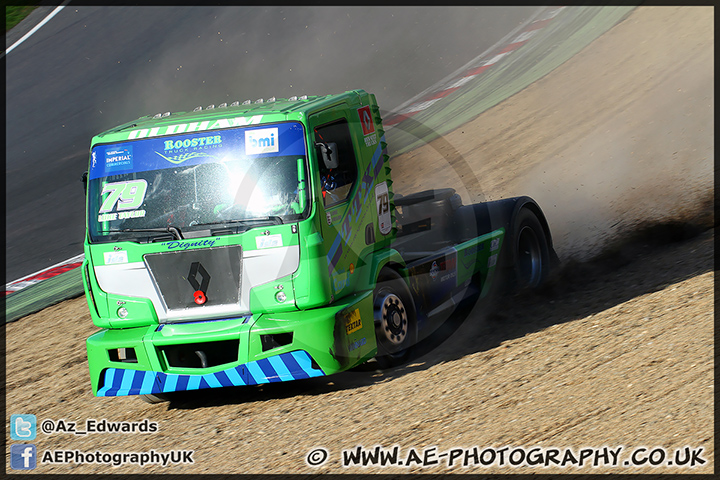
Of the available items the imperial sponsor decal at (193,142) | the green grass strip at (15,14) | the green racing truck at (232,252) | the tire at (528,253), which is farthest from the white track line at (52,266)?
the green grass strip at (15,14)

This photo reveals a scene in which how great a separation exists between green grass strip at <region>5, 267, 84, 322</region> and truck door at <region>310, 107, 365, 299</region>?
16.2 feet

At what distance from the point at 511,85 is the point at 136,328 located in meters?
11.0

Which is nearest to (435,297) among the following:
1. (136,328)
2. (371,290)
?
(371,290)

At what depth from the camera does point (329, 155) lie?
6008mm

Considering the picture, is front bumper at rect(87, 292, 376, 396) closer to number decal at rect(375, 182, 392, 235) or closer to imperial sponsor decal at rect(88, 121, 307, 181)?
number decal at rect(375, 182, 392, 235)

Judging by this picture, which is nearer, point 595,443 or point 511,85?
point 595,443

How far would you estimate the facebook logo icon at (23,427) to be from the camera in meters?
6.46

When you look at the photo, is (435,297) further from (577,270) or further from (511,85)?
(511,85)

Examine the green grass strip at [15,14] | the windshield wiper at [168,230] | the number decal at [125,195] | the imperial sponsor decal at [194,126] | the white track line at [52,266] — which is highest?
the green grass strip at [15,14]

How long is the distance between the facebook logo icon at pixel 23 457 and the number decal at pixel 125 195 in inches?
75.7

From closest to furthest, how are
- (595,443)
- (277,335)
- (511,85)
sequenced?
(595,443), (277,335), (511,85)

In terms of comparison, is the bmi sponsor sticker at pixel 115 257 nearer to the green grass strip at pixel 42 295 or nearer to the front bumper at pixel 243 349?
the front bumper at pixel 243 349

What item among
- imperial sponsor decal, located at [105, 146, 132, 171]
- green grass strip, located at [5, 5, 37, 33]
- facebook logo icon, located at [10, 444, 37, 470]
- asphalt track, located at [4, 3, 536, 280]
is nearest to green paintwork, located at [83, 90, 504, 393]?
imperial sponsor decal, located at [105, 146, 132, 171]

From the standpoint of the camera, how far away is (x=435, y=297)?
24.0 ft
